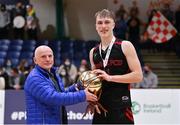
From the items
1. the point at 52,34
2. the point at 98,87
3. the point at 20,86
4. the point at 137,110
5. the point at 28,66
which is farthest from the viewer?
the point at 52,34

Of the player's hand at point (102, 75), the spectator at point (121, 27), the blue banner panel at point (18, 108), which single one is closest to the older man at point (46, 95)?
the player's hand at point (102, 75)

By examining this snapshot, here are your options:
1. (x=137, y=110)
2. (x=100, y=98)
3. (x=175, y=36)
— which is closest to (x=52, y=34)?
(x=175, y=36)

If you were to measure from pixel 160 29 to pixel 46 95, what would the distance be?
9.35 meters

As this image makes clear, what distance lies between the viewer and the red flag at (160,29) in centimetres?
1152

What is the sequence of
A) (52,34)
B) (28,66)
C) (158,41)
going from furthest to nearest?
(52,34) < (158,41) < (28,66)

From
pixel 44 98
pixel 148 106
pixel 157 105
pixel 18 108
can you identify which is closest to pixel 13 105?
pixel 18 108

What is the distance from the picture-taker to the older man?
102 inches

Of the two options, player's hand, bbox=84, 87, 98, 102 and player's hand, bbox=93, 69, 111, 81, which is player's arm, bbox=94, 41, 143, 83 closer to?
player's hand, bbox=93, 69, 111, 81

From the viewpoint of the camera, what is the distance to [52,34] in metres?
13.0

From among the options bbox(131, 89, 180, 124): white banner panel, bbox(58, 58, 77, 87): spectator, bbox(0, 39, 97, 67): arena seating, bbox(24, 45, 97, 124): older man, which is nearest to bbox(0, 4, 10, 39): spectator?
bbox(0, 39, 97, 67): arena seating

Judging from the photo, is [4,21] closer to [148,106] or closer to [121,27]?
[121,27]

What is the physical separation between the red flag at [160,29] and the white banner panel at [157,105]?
5322 millimetres

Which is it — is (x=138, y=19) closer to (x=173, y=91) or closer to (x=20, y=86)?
(x=20, y=86)

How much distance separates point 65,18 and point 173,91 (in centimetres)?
754
